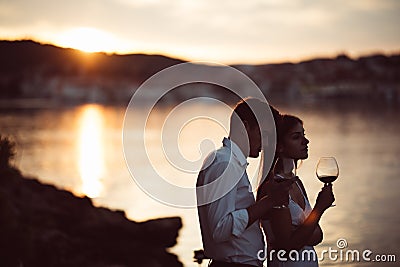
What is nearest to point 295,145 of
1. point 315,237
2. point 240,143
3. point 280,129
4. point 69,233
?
point 280,129

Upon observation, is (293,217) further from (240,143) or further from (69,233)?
(69,233)

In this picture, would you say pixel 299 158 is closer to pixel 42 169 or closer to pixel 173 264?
pixel 173 264

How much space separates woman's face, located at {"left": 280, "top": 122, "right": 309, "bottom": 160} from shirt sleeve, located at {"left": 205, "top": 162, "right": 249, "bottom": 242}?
0.86ft

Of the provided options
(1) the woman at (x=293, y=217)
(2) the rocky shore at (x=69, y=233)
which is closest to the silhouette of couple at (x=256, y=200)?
(1) the woman at (x=293, y=217)

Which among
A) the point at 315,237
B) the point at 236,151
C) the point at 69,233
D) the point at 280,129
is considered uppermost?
the point at 69,233

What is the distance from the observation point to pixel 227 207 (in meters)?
2.62

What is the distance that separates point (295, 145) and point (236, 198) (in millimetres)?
339

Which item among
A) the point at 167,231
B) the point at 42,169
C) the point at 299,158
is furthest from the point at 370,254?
the point at 42,169

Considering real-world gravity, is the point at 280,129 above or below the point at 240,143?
above

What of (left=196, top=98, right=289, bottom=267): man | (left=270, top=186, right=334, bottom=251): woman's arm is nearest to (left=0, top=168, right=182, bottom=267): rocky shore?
(left=196, top=98, right=289, bottom=267): man

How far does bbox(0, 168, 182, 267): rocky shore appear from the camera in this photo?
21.9 ft

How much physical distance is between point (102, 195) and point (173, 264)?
8700 mm

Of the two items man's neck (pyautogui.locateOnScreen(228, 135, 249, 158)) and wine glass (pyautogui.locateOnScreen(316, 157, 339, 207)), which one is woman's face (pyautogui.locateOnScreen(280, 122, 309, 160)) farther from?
man's neck (pyautogui.locateOnScreen(228, 135, 249, 158))

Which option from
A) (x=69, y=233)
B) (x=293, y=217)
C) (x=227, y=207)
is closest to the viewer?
(x=227, y=207)
